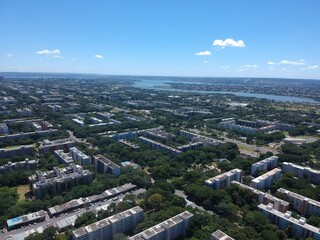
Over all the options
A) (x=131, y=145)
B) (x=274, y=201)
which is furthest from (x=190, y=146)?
(x=274, y=201)

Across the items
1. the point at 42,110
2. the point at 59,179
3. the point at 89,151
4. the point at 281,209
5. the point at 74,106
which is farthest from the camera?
the point at 74,106

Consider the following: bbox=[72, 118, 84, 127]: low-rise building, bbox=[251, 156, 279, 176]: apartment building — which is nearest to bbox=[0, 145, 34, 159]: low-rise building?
bbox=[72, 118, 84, 127]: low-rise building

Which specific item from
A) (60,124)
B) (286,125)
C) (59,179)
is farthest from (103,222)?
(286,125)

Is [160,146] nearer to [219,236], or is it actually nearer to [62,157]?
[62,157]

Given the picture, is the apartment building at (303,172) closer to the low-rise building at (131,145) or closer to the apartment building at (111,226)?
the low-rise building at (131,145)

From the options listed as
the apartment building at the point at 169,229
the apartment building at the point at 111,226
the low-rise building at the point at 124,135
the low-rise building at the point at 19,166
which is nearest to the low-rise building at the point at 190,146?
the low-rise building at the point at 124,135

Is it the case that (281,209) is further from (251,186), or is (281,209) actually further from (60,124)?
(60,124)
